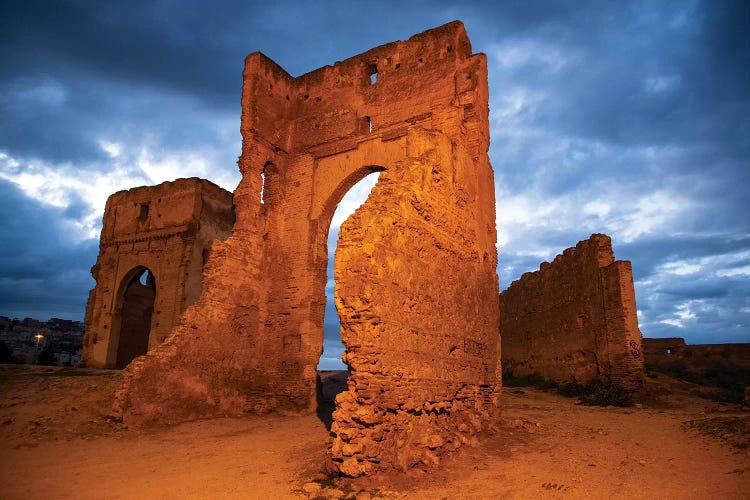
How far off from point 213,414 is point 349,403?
18.2 ft

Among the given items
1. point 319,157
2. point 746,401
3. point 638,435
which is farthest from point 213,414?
point 746,401

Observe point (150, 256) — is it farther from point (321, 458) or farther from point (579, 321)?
point (579, 321)

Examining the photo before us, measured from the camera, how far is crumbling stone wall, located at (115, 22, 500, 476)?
18.0ft

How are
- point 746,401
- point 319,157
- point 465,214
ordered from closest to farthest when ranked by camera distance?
point 465,214 < point 746,401 < point 319,157

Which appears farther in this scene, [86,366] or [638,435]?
[86,366]

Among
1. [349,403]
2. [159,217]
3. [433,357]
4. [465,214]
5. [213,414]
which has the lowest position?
[213,414]

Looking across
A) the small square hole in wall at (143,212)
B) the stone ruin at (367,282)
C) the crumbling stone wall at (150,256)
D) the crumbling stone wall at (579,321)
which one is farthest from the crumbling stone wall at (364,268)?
the small square hole in wall at (143,212)

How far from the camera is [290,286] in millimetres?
11266

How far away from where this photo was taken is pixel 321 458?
6.19m

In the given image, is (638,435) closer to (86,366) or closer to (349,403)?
(349,403)

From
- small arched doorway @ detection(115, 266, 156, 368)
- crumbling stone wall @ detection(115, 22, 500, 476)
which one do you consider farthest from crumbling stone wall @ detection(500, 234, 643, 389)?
small arched doorway @ detection(115, 266, 156, 368)

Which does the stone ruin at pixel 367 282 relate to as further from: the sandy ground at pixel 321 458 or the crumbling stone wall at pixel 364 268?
the sandy ground at pixel 321 458

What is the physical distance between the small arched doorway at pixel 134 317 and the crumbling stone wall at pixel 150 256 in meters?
0.04

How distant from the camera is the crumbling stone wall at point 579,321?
11.4 metres
